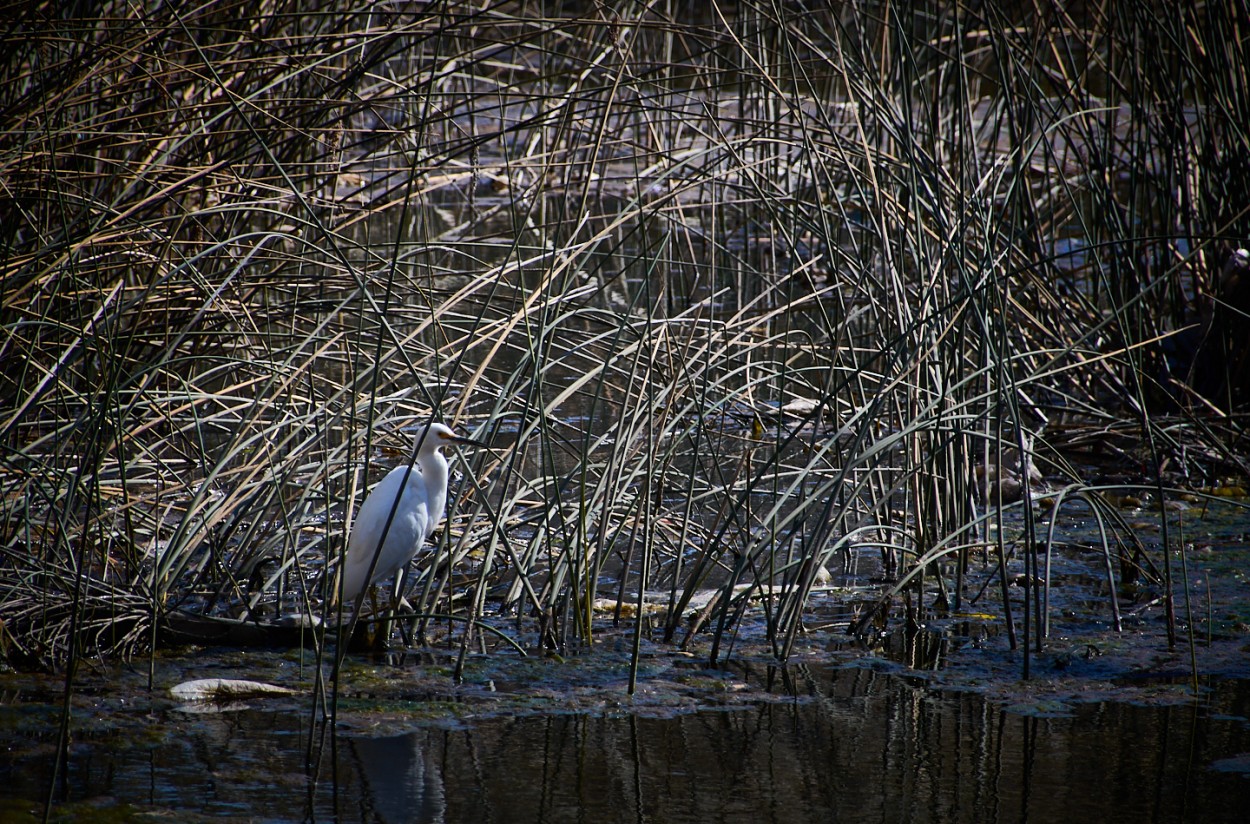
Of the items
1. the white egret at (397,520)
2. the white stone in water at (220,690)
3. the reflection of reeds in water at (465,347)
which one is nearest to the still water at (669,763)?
the white stone in water at (220,690)

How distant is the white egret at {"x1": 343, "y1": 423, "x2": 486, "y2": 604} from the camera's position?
3.65 metres

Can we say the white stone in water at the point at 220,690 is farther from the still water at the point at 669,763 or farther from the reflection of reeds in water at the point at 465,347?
the reflection of reeds in water at the point at 465,347

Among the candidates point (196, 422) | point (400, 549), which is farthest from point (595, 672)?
point (196, 422)

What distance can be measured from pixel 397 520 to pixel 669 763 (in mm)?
1151

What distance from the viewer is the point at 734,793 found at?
9.34 feet

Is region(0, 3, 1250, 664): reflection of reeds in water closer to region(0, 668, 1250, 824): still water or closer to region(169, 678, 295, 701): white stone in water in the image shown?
region(169, 678, 295, 701): white stone in water

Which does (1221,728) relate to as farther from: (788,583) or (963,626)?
(788,583)

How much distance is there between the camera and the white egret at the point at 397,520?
3.65 meters

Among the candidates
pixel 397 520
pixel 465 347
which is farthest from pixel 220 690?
pixel 465 347

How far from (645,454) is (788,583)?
2.04ft

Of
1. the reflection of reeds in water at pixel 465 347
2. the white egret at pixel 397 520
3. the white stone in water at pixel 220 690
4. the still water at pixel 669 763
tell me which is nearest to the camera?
the still water at pixel 669 763

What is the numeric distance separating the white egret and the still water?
22.8 inches

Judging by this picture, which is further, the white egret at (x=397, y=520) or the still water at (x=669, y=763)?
the white egret at (x=397, y=520)

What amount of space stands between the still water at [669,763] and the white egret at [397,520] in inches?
22.8
